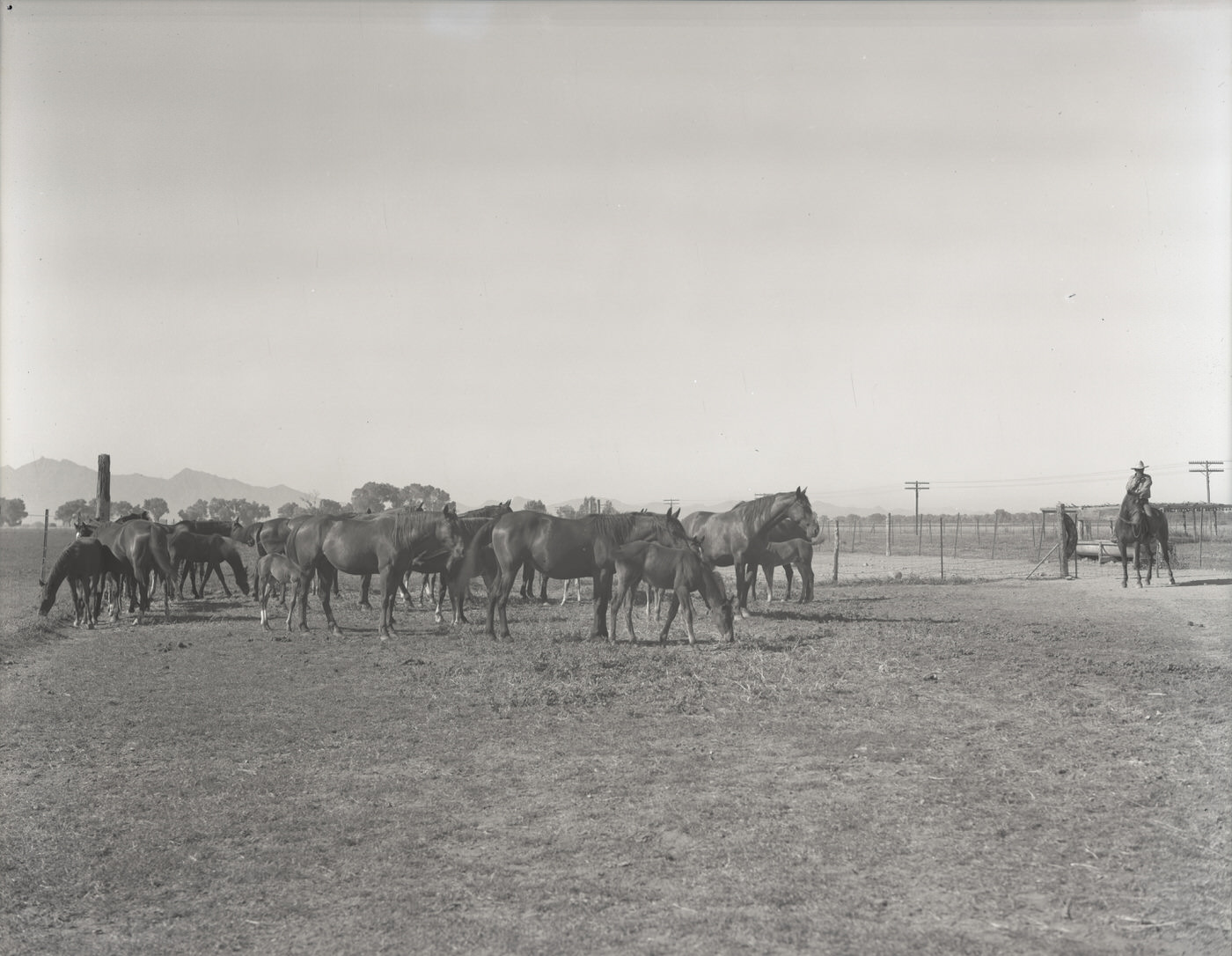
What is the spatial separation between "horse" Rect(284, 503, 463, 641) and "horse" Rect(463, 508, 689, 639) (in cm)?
129

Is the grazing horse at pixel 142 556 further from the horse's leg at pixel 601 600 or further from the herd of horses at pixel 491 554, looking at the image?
the horse's leg at pixel 601 600

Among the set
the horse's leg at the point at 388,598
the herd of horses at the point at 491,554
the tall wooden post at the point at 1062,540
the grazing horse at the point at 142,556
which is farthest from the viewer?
the tall wooden post at the point at 1062,540

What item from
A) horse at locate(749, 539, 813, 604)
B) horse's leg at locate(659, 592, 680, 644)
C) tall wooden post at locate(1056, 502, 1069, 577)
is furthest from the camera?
tall wooden post at locate(1056, 502, 1069, 577)

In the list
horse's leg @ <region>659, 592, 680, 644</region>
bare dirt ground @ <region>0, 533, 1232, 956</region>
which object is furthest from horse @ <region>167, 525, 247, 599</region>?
horse's leg @ <region>659, 592, 680, 644</region>

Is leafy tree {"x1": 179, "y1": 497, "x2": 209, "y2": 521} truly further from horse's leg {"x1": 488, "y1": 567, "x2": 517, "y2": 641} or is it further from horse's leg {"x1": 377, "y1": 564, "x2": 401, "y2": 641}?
horse's leg {"x1": 488, "y1": 567, "x2": 517, "y2": 641}

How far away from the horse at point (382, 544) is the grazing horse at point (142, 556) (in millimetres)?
4173

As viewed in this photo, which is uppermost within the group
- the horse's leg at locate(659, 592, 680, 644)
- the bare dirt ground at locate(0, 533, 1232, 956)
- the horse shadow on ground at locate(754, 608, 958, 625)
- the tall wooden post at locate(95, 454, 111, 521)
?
the tall wooden post at locate(95, 454, 111, 521)

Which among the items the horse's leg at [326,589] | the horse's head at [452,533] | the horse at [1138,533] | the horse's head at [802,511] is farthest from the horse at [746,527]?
the horse at [1138,533]

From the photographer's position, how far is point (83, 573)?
61.7 ft

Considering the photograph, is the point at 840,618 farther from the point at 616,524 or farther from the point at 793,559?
the point at 616,524

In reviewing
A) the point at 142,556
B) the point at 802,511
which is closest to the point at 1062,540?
the point at 802,511

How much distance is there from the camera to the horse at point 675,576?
546 inches

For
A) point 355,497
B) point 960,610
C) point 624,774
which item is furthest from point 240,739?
point 355,497

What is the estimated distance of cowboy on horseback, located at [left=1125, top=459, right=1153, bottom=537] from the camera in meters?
24.3
